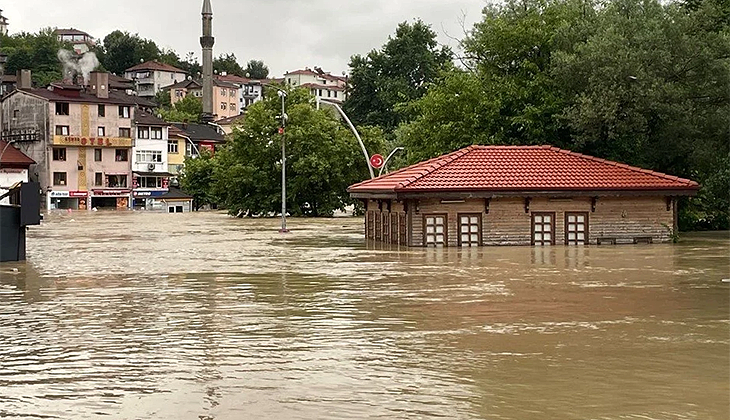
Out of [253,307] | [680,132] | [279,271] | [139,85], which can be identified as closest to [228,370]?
[253,307]

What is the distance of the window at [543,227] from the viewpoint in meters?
36.8

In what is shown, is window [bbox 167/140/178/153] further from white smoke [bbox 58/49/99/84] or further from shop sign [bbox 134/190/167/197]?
white smoke [bbox 58/49/99/84]

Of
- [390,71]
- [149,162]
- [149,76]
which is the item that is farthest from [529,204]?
[149,76]

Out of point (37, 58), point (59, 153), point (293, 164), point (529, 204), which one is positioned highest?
point (37, 58)

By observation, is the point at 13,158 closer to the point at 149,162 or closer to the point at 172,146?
the point at 149,162

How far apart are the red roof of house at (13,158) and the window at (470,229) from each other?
220 feet

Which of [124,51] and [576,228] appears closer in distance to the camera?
[576,228]

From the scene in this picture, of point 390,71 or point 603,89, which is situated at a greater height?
point 390,71

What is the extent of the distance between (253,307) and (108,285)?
5.64m

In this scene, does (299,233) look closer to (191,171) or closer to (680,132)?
(680,132)

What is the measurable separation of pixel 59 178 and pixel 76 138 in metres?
4.21

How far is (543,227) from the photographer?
121ft

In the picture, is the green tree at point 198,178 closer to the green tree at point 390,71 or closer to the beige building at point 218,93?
the green tree at point 390,71

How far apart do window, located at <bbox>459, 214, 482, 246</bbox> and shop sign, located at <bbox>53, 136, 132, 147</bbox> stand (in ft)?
230
